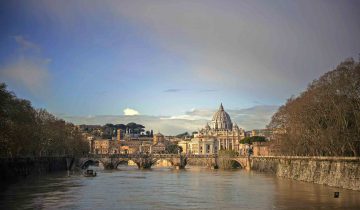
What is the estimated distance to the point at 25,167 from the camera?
9500cm

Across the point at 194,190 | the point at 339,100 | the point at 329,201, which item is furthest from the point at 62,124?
the point at 329,201

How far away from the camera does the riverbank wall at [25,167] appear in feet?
265

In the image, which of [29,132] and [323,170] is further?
[29,132]

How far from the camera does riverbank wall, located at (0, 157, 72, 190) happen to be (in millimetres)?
80688

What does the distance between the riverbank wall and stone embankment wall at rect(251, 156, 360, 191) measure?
41.3 metres

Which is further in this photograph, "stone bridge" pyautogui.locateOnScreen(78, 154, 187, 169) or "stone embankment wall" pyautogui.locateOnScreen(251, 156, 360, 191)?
"stone bridge" pyautogui.locateOnScreen(78, 154, 187, 169)

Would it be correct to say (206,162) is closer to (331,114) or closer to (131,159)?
(131,159)

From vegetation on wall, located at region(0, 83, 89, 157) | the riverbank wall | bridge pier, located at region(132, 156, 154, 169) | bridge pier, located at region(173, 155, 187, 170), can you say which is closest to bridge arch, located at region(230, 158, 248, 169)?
bridge pier, located at region(173, 155, 187, 170)

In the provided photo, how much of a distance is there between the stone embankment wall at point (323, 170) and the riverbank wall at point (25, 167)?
4133 cm

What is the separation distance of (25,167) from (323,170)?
4864cm

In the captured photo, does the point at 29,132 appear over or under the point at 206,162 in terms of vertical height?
over

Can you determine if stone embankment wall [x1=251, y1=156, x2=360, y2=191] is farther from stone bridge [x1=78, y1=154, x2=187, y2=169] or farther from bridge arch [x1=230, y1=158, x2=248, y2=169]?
stone bridge [x1=78, y1=154, x2=187, y2=169]

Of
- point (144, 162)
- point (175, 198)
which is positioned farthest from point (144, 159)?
point (175, 198)

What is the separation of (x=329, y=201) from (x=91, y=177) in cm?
5764
